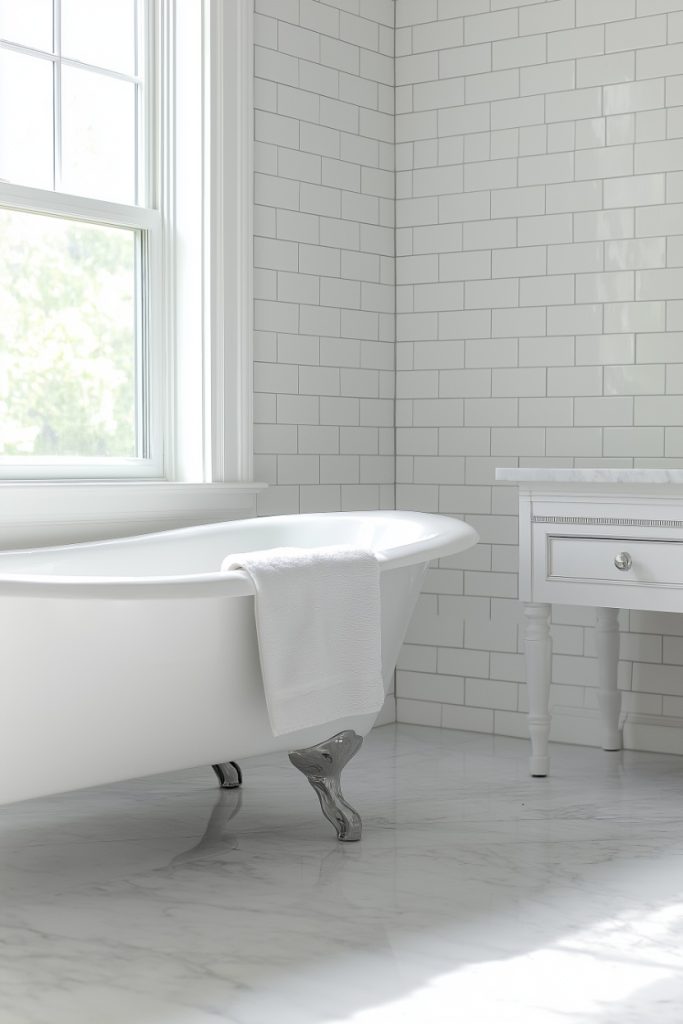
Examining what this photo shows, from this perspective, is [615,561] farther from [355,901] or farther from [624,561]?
[355,901]

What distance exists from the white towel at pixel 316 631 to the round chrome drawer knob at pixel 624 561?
85 centimetres

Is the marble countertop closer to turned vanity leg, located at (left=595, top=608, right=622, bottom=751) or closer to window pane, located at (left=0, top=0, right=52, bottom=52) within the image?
turned vanity leg, located at (left=595, top=608, right=622, bottom=751)

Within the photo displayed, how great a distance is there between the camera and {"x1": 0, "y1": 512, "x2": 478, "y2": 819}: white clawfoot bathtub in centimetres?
253

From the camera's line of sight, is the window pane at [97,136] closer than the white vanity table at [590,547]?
No

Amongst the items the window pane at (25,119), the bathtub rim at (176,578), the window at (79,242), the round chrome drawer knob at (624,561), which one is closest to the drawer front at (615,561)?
the round chrome drawer knob at (624,561)

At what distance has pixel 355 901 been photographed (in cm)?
272

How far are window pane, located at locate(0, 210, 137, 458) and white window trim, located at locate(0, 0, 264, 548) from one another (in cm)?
14

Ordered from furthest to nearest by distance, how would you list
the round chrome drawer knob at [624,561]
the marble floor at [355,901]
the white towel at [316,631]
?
the round chrome drawer knob at [624,561]
the white towel at [316,631]
the marble floor at [355,901]

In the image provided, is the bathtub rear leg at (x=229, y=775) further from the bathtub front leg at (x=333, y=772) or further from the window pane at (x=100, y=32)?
the window pane at (x=100, y=32)

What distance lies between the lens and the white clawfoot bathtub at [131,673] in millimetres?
2529

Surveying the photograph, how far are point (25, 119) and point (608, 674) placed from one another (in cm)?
237

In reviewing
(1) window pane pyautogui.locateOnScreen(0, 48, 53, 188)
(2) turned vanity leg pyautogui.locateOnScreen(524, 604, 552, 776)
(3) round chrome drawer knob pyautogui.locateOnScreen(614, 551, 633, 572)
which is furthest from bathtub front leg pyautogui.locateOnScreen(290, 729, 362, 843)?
(1) window pane pyautogui.locateOnScreen(0, 48, 53, 188)

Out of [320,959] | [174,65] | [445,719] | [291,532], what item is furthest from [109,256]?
[320,959]

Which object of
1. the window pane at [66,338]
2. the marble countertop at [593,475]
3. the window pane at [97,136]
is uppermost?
the window pane at [97,136]
